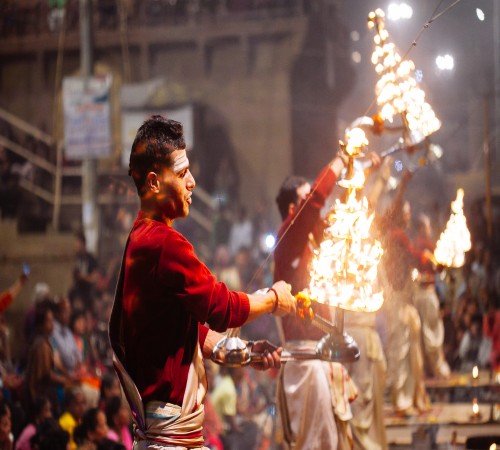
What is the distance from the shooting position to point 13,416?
8.52 meters

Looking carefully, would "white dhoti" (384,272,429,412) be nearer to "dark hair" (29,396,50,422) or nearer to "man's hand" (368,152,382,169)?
"dark hair" (29,396,50,422)

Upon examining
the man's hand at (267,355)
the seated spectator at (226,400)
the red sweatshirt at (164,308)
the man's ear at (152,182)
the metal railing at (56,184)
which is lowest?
the seated spectator at (226,400)

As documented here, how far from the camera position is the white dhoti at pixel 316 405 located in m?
6.89

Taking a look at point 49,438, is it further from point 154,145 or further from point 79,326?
point 154,145

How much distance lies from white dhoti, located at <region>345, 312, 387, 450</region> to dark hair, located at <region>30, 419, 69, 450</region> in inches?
95.3

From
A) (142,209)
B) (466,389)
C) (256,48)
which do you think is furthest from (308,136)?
(142,209)

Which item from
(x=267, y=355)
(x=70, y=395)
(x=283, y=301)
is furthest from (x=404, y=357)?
(x=283, y=301)

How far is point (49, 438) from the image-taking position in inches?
323

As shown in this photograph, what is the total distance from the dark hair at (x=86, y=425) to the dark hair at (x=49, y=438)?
11 centimetres

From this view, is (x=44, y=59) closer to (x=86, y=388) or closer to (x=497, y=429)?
(x=86, y=388)

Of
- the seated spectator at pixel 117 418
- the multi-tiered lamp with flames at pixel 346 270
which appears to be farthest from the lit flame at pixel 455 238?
the seated spectator at pixel 117 418

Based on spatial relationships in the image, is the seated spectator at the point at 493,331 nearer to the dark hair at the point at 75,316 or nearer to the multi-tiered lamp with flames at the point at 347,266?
the dark hair at the point at 75,316

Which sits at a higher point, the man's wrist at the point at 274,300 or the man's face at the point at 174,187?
the man's face at the point at 174,187

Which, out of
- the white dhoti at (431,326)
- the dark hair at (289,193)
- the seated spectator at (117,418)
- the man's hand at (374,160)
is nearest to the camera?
the man's hand at (374,160)
